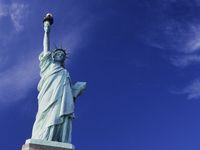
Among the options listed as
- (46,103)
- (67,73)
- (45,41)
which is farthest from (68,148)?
(45,41)

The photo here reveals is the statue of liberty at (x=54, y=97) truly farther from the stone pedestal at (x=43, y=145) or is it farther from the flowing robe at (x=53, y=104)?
the stone pedestal at (x=43, y=145)

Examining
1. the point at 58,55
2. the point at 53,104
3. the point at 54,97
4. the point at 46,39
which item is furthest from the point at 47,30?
the point at 53,104

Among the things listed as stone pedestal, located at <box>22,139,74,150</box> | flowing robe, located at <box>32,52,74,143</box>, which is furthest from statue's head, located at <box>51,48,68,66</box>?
stone pedestal, located at <box>22,139,74,150</box>

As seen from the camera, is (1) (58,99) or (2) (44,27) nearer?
(1) (58,99)

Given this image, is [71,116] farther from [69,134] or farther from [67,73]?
[67,73]

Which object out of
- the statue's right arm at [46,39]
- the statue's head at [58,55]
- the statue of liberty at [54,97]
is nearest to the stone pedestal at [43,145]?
the statue of liberty at [54,97]

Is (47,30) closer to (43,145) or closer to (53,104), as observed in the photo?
(53,104)

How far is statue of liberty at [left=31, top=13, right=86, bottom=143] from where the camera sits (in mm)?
18078

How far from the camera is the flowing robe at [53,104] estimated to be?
18.0 m

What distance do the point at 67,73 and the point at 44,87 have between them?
117 centimetres

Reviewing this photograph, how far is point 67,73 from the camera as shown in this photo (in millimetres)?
19531

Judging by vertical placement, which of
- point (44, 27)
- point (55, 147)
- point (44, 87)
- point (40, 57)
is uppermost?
point (44, 27)

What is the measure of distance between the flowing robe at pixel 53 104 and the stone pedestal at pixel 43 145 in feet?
1.32

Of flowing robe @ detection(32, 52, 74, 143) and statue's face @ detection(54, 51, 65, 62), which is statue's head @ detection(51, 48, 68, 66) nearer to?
statue's face @ detection(54, 51, 65, 62)
